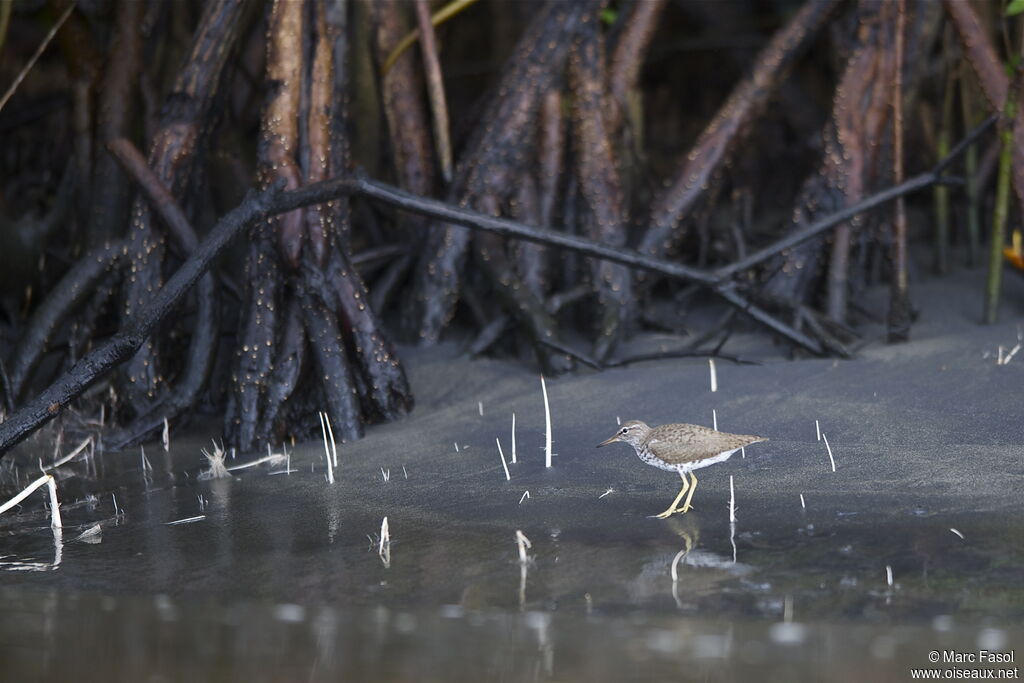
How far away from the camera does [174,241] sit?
5547mm

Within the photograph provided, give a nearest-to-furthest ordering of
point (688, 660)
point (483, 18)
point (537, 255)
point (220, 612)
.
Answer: point (688, 660), point (220, 612), point (537, 255), point (483, 18)

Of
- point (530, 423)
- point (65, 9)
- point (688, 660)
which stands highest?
point (65, 9)

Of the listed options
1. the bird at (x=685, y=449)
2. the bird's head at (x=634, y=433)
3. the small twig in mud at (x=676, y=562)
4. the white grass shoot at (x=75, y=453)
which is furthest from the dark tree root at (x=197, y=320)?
the small twig in mud at (x=676, y=562)

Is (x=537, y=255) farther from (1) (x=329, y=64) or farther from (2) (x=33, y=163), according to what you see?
(2) (x=33, y=163)

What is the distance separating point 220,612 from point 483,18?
28.0 feet

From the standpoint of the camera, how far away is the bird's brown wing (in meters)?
3.52

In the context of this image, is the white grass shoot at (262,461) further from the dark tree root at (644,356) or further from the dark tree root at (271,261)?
the dark tree root at (644,356)

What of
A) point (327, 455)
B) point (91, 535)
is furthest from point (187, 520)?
point (327, 455)

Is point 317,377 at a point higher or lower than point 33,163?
lower

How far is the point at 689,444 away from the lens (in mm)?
3541

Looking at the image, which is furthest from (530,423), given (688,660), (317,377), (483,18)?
(483,18)

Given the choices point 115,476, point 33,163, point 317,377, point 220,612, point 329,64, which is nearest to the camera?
point 220,612

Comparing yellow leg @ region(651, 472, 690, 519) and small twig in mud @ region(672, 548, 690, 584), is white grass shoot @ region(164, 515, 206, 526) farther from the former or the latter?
small twig in mud @ region(672, 548, 690, 584)

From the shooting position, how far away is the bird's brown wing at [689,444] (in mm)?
3516
